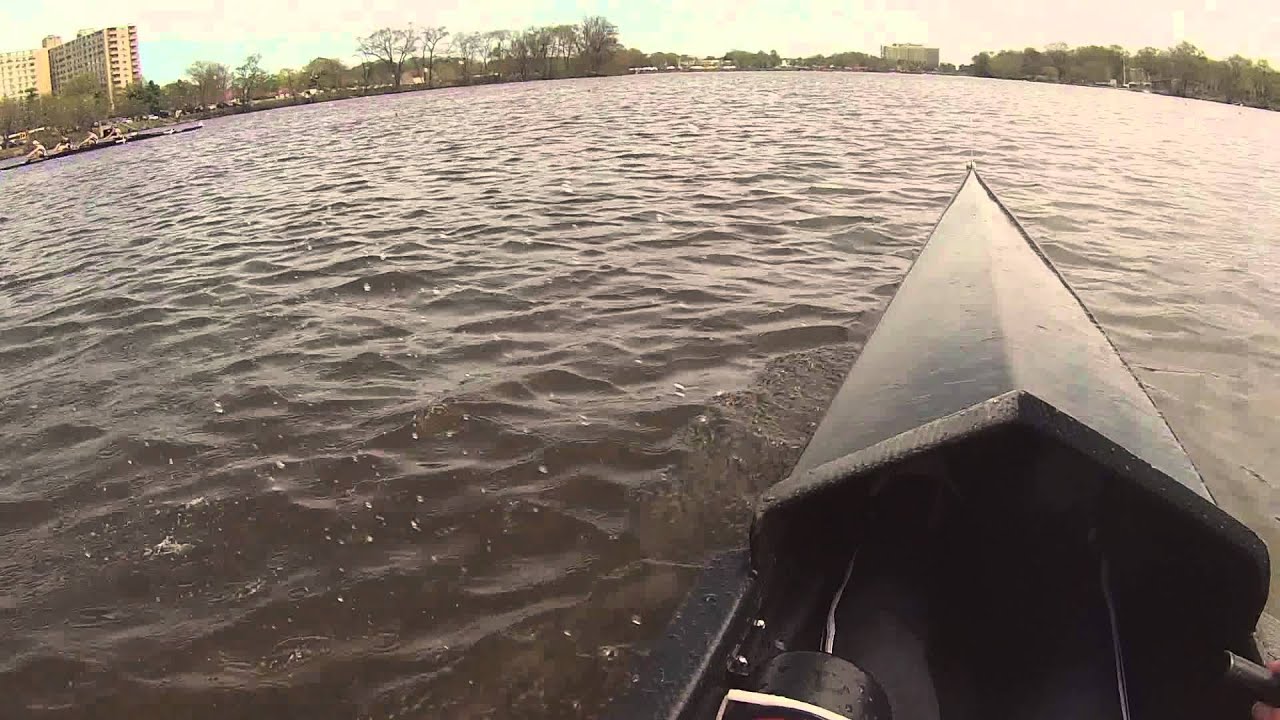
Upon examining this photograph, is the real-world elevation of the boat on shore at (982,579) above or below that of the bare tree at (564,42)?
below

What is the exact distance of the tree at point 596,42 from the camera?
406ft

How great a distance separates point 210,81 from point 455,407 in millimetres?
106391

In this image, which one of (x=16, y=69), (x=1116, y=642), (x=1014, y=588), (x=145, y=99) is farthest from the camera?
(x=16, y=69)

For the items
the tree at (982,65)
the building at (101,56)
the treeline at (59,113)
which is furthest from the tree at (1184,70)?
the building at (101,56)

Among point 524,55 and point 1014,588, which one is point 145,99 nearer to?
point 524,55

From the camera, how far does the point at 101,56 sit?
16562cm

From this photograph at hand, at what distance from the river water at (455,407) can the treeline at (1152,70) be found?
270 feet

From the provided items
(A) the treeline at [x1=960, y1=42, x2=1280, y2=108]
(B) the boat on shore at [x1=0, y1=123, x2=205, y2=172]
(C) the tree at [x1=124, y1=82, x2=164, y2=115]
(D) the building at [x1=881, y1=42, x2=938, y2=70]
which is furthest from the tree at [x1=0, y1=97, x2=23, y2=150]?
(D) the building at [x1=881, y1=42, x2=938, y2=70]

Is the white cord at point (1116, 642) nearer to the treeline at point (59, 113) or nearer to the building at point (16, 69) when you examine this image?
the treeline at point (59, 113)

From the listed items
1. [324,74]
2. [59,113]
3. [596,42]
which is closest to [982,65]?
[596,42]

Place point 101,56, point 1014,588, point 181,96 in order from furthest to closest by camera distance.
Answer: point 101,56, point 181,96, point 1014,588

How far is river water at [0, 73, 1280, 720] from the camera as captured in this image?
121 inches

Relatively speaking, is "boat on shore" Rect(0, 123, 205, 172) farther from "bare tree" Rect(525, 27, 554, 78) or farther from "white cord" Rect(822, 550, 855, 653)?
"bare tree" Rect(525, 27, 554, 78)

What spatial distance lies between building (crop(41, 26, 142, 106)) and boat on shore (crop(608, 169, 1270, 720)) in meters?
196
